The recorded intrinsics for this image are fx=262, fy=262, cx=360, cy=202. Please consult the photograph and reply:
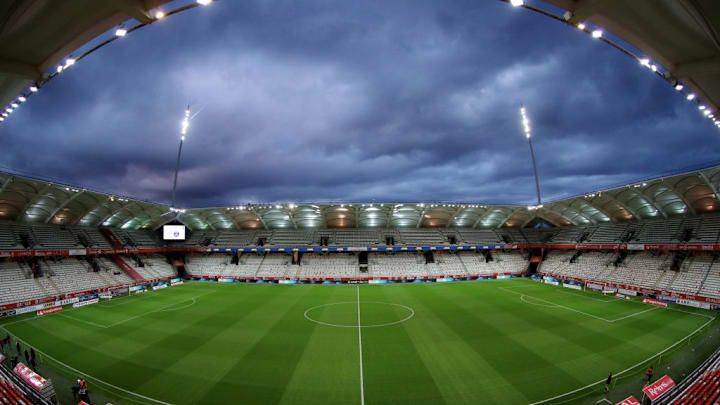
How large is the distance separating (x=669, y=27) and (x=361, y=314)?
76.2 feet

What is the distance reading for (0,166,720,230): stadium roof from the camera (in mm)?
30109

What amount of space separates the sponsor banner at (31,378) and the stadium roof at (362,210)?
24348mm

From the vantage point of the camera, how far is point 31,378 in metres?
11.8

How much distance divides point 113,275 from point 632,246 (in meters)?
71.0

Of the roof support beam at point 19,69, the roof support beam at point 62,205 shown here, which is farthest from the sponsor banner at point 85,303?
the roof support beam at point 19,69

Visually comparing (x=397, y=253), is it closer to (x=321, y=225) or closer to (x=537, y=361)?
(x=321, y=225)

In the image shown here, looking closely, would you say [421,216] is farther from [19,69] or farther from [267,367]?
[19,69]

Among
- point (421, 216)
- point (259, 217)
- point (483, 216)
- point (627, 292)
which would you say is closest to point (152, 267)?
point (259, 217)

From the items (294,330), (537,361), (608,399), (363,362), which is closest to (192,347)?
(294,330)

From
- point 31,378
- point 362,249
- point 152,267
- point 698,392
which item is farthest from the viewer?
point 362,249

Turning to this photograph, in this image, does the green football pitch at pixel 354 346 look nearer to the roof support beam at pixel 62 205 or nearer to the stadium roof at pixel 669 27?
the stadium roof at pixel 669 27

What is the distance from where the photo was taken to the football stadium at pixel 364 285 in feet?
18.5

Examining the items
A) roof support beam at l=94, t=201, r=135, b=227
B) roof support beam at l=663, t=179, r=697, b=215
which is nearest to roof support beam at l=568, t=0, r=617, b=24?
roof support beam at l=663, t=179, r=697, b=215

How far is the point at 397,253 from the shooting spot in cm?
4862
